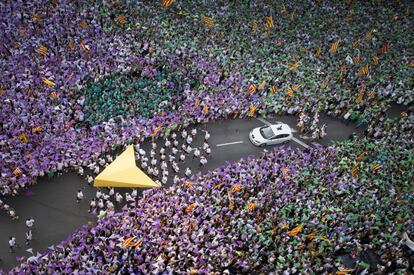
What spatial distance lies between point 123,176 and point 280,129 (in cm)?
1002

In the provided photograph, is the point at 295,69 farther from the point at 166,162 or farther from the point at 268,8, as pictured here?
the point at 166,162

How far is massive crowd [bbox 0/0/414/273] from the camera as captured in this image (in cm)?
1805

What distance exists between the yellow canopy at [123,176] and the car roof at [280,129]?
8345mm

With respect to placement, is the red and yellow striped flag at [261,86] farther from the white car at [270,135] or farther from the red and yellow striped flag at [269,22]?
the red and yellow striped flag at [269,22]

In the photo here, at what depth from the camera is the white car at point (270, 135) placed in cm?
2439

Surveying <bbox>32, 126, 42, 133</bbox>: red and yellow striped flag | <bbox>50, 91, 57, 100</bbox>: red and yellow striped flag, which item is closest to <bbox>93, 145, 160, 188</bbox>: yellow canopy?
<bbox>32, 126, 42, 133</bbox>: red and yellow striped flag

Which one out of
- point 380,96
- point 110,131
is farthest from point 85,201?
point 380,96

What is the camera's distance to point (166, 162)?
73.7ft

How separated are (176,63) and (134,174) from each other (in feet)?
32.1

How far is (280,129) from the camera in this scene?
24688mm

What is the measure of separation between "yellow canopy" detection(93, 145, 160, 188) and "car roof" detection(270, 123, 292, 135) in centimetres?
835

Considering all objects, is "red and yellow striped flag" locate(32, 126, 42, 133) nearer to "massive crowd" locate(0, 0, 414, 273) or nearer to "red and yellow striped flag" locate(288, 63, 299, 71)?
"massive crowd" locate(0, 0, 414, 273)

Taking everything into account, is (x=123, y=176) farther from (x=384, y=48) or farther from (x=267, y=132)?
(x=384, y=48)

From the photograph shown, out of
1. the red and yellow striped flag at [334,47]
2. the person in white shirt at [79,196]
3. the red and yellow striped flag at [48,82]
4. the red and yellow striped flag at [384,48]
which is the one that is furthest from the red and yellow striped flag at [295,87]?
the person in white shirt at [79,196]
